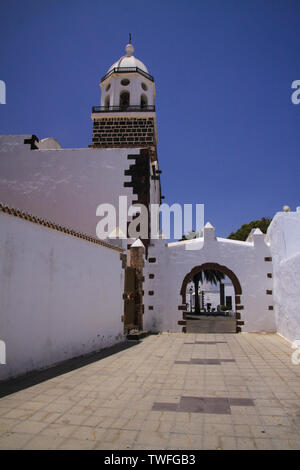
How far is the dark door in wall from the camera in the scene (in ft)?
32.1

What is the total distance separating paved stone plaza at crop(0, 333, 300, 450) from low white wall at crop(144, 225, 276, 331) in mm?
5386

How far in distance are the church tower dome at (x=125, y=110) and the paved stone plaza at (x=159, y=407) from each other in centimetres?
1110

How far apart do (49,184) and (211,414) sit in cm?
1132

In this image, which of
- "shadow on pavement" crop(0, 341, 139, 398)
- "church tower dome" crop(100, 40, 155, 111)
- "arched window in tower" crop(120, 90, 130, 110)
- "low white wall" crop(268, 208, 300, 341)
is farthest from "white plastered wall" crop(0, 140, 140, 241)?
"shadow on pavement" crop(0, 341, 139, 398)

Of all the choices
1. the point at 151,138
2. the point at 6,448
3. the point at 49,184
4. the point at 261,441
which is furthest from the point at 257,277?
the point at 6,448

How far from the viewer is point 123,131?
1523 centimetres

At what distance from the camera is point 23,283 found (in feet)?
16.9

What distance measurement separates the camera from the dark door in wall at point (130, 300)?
9789mm

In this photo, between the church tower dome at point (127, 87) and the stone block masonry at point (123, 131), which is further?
the church tower dome at point (127, 87)

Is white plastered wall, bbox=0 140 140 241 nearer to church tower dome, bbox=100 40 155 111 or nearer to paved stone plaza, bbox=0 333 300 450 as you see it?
church tower dome, bbox=100 40 155 111

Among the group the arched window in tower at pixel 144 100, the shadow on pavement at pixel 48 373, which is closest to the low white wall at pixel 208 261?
the shadow on pavement at pixel 48 373

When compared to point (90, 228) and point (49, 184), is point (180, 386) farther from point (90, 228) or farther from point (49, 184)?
point (49, 184)

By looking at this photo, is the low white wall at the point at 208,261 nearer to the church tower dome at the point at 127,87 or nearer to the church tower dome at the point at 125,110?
the church tower dome at the point at 125,110

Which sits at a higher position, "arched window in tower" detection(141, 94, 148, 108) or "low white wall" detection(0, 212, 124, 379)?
"arched window in tower" detection(141, 94, 148, 108)
